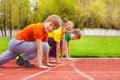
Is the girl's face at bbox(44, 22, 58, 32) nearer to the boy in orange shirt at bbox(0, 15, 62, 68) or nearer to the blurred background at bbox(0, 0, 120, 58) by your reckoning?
the boy in orange shirt at bbox(0, 15, 62, 68)

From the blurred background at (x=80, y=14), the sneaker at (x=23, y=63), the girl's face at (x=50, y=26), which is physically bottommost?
the blurred background at (x=80, y=14)

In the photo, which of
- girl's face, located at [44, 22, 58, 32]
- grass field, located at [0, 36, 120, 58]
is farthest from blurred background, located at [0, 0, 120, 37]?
girl's face, located at [44, 22, 58, 32]

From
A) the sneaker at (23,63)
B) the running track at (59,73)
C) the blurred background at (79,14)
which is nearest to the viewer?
the running track at (59,73)

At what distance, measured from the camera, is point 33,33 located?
266 inches

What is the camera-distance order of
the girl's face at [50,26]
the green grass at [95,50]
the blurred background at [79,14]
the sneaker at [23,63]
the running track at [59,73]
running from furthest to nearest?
the blurred background at [79,14] < the green grass at [95,50] < the sneaker at [23,63] < the girl's face at [50,26] < the running track at [59,73]

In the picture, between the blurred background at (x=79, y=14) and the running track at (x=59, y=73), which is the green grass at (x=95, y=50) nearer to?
the running track at (x=59, y=73)

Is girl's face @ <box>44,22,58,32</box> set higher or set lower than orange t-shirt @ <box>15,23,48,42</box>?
higher

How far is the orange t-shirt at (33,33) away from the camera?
666cm

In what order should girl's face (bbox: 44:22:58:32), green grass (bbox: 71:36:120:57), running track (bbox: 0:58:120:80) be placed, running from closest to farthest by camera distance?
running track (bbox: 0:58:120:80) < girl's face (bbox: 44:22:58:32) < green grass (bbox: 71:36:120:57)

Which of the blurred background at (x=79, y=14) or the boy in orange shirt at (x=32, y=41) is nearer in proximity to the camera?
the boy in orange shirt at (x=32, y=41)

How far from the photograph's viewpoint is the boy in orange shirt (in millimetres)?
6598

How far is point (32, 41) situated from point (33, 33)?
19cm

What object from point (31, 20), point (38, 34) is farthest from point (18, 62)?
point (31, 20)

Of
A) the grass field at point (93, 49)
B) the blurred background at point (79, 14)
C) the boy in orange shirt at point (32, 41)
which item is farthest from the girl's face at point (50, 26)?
the blurred background at point (79, 14)
